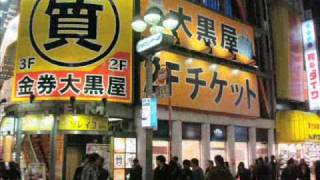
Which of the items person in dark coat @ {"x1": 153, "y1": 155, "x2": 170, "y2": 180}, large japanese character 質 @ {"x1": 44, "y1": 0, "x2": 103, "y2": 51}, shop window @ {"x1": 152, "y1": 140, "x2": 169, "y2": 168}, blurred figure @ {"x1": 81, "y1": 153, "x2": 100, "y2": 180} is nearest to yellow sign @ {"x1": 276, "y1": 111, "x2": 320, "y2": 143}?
shop window @ {"x1": 152, "y1": 140, "x2": 169, "y2": 168}

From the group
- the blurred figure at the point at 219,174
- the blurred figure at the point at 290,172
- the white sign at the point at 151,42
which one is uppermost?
the white sign at the point at 151,42

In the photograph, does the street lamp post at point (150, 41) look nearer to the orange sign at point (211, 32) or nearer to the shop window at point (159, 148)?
the orange sign at point (211, 32)

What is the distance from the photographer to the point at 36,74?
18.6 metres

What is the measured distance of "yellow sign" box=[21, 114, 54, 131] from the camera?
1827cm

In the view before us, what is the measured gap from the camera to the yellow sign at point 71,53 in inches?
725

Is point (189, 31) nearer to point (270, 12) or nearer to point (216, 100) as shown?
point (216, 100)

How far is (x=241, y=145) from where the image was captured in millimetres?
25844

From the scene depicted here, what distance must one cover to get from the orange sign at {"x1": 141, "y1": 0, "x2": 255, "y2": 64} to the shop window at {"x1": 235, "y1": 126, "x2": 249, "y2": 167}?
3.62 meters

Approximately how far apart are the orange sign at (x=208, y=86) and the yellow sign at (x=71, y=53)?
4.58ft

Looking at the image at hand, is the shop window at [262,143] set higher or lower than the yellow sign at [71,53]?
lower

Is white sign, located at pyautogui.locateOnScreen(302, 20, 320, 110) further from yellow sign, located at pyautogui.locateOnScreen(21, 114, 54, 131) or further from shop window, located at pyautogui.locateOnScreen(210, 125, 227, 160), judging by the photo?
yellow sign, located at pyautogui.locateOnScreen(21, 114, 54, 131)

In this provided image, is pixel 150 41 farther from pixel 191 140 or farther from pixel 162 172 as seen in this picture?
pixel 191 140

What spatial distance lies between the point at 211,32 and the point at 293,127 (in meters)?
7.98

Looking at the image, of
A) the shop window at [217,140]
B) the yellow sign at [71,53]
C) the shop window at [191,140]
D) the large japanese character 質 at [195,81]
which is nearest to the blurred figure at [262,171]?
the shop window at [191,140]
